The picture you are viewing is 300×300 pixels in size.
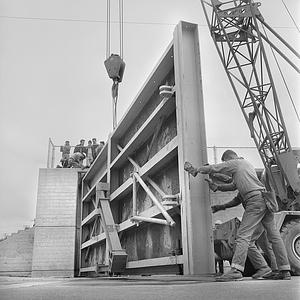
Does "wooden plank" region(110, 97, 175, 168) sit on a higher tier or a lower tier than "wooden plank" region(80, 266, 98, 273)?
higher

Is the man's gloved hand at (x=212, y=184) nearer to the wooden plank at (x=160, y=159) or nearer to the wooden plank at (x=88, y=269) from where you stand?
the wooden plank at (x=160, y=159)

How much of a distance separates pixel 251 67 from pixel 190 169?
6785 millimetres

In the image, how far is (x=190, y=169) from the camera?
3373 millimetres

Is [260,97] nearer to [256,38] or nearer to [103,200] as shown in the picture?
[256,38]

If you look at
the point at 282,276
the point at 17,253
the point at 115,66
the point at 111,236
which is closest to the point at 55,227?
the point at 17,253

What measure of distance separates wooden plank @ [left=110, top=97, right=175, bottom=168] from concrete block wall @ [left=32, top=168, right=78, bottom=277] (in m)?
3.98

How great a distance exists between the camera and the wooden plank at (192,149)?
3316 millimetres

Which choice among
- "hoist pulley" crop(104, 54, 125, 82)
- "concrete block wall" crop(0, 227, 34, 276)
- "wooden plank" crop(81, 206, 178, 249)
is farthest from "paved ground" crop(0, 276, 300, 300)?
"concrete block wall" crop(0, 227, 34, 276)

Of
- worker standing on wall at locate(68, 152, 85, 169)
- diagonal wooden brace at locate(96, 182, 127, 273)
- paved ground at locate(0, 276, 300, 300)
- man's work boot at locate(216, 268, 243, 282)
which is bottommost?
paved ground at locate(0, 276, 300, 300)

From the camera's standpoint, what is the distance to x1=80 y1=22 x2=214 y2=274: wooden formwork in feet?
11.3

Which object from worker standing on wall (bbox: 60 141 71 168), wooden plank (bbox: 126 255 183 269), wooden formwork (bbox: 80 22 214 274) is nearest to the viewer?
wooden formwork (bbox: 80 22 214 274)

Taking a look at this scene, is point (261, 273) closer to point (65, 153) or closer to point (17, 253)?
point (17, 253)

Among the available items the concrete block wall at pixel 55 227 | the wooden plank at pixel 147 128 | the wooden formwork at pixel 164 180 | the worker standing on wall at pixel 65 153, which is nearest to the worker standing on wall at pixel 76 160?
the worker standing on wall at pixel 65 153

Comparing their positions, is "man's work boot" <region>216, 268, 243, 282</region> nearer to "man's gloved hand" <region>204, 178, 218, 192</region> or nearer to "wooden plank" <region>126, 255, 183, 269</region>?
"wooden plank" <region>126, 255, 183, 269</region>
